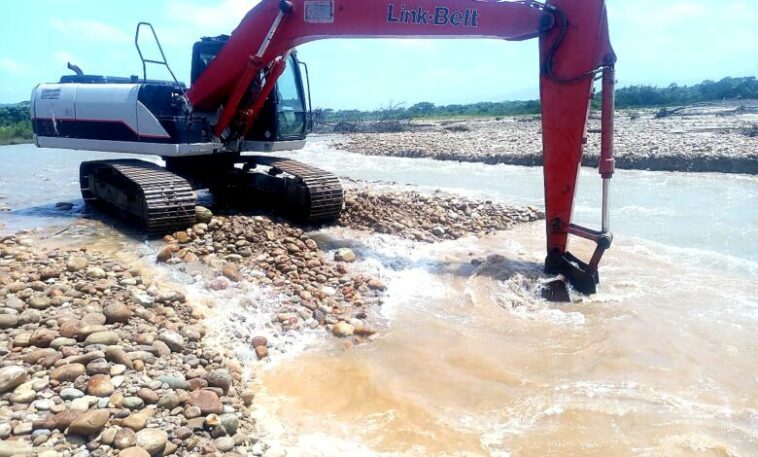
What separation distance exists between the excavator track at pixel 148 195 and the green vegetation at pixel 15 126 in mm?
22457

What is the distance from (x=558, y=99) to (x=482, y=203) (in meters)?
4.05

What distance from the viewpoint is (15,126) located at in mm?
33500

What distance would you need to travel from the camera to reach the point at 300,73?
8375mm

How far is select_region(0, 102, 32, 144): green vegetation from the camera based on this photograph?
30.7 meters

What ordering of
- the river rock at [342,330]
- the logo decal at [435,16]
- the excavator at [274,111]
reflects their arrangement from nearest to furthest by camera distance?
the river rock at [342,330] < the excavator at [274,111] < the logo decal at [435,16]

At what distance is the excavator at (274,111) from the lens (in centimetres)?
570

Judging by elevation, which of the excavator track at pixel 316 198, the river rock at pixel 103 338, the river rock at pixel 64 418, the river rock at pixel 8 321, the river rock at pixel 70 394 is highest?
the excavator track at pixel 316 198

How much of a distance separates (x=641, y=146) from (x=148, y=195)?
16.3 m

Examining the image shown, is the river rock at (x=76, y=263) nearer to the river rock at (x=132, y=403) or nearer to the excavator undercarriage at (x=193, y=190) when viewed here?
the excavator undercarriage at (x=193, y=190)

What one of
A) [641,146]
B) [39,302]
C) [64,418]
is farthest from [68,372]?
[641,146]

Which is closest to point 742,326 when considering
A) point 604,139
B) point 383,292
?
point 604,139

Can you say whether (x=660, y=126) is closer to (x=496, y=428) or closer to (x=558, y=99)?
(x=558, y=99)

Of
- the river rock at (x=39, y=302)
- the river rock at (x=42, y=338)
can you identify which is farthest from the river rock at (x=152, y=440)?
the river rock at (x=39, y=302)

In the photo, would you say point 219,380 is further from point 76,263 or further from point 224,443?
point 76,263
